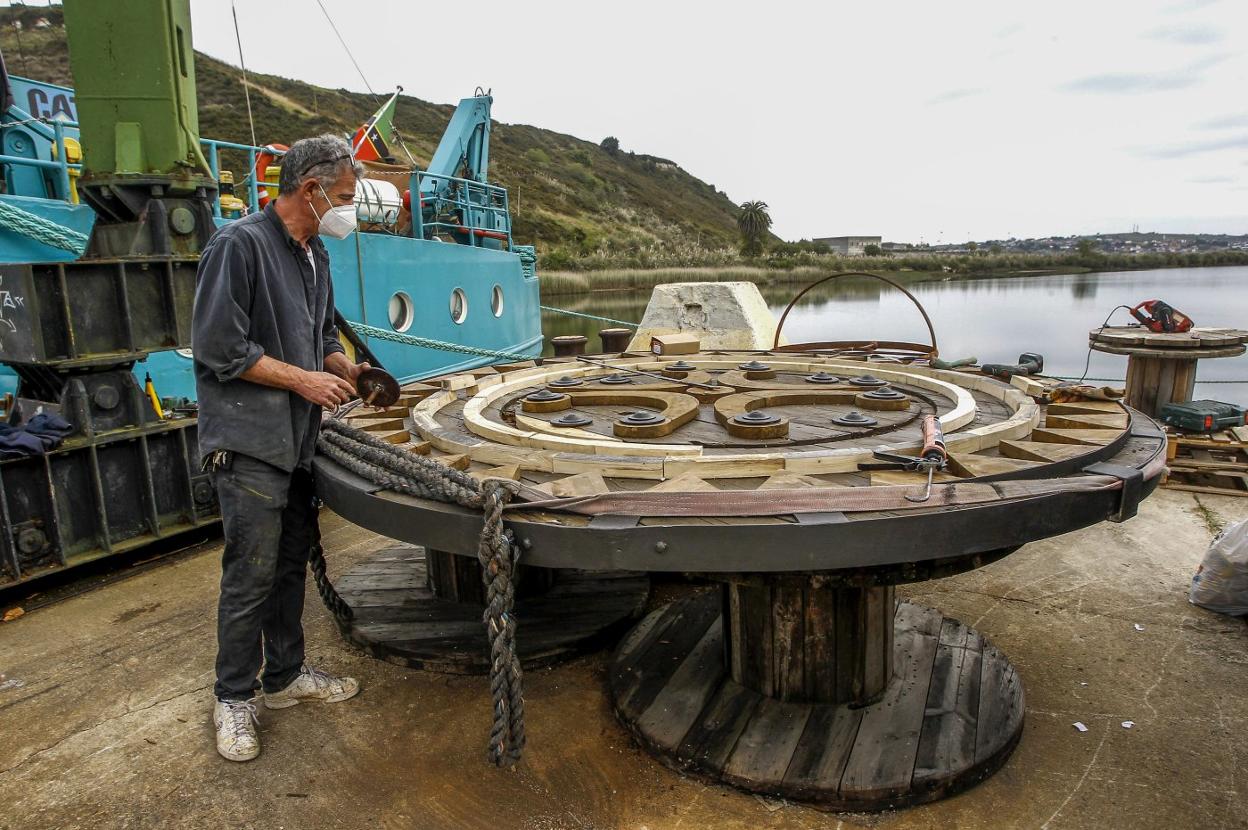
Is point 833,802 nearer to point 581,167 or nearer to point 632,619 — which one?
point 632,619

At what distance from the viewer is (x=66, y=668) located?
3611mm

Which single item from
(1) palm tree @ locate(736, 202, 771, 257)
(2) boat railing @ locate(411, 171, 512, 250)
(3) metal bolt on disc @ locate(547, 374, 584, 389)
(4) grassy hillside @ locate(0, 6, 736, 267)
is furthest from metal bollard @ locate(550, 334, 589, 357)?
(1) palm tree @ locate(736, 202, 771, 257)

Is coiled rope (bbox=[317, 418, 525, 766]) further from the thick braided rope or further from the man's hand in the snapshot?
the thick braided rope

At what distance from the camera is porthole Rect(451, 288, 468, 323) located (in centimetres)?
1233

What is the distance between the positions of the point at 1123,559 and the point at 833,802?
3.20 m

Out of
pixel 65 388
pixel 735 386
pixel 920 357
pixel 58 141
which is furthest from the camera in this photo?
pixel 58 141

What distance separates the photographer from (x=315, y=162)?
2.61 metres

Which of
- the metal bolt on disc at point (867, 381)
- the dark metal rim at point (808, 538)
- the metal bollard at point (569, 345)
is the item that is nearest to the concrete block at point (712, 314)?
the metal bollard at point (569, 345)

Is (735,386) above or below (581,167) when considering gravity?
below

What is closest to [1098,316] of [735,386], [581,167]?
[735,386]

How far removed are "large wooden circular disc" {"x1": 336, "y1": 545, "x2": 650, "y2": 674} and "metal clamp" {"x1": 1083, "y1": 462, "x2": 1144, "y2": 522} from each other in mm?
2247

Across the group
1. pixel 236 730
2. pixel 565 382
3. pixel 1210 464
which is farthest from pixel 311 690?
pixel 1210 464

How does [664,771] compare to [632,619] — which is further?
[632,619]

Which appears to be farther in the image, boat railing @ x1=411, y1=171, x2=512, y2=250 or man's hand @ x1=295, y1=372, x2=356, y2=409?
boat railing @ x1=411, y1=171, x2=512, y2=250
